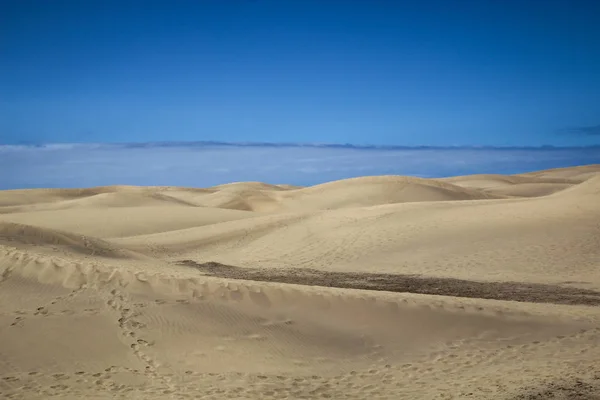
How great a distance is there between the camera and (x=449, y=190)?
42.2 m

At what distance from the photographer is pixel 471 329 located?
10.1m

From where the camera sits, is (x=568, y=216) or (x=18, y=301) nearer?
(x=18, y=301)

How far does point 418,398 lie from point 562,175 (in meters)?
95.0

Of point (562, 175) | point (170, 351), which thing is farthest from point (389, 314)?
point (562, 175)

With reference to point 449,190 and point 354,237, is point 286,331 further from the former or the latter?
point 449,190

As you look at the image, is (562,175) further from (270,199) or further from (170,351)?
(170,351)

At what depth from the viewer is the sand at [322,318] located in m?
7.25

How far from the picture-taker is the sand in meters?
7.25

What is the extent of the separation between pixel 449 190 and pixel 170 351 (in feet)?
122

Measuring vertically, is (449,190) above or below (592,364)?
above

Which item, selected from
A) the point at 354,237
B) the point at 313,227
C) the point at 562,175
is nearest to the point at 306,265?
the point at 354,237

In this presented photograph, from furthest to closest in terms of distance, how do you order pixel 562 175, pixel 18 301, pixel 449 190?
pixel 562 175, pixel 449 190, pixel 18 301

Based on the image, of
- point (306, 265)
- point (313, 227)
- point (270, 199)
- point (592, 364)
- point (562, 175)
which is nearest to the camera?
point (592, 364)

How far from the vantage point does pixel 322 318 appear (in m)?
10.1
